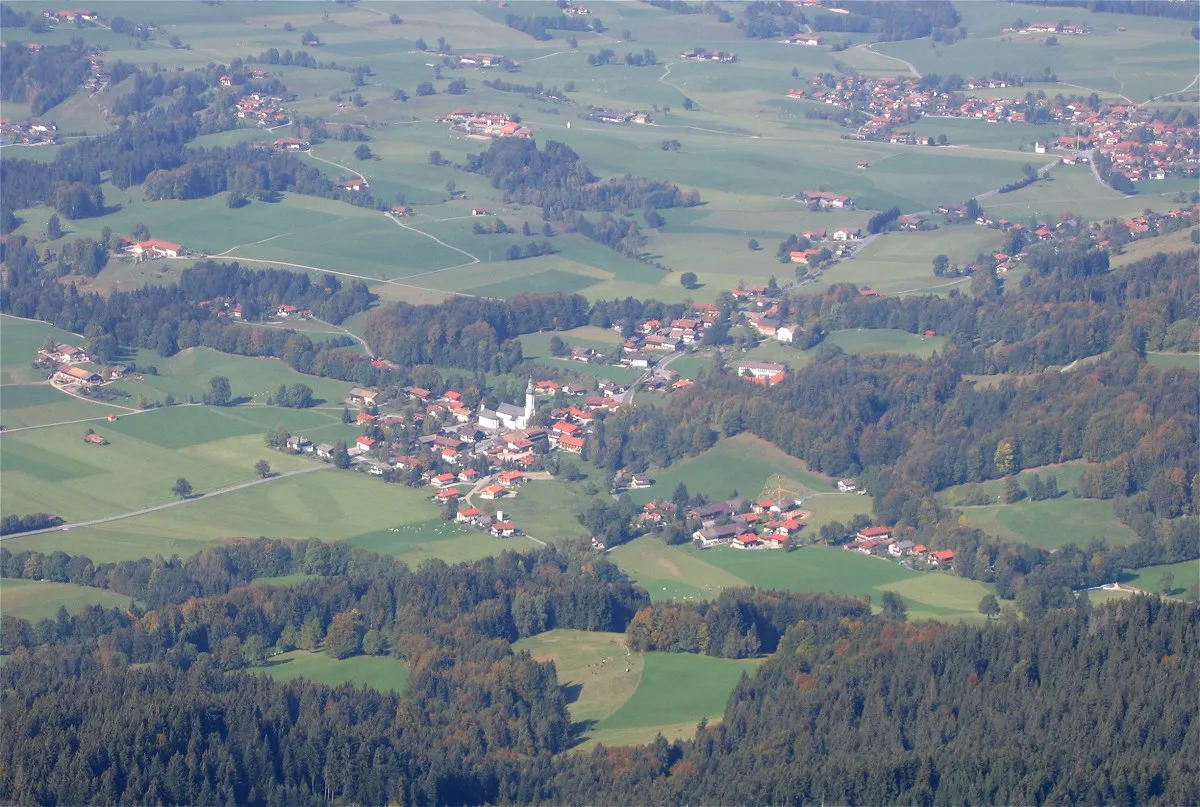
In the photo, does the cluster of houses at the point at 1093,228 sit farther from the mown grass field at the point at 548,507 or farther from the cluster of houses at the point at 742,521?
the mown grass field at the point at 548,507

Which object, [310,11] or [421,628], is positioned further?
[310,11]

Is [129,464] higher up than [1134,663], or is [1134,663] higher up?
[1134,663]

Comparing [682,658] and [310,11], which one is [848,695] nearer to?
[682,658]

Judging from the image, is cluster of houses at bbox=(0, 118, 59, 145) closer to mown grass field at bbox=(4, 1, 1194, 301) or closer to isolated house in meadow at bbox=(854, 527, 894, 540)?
mown grass field at bbox=(4, 1, 1194, 301)

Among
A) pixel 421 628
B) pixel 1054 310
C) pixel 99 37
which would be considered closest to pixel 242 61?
pixel 99 37

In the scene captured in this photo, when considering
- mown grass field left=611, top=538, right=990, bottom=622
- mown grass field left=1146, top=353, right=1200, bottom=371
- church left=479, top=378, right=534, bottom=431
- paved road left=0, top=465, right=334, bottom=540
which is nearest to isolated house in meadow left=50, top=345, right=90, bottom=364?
paved road left=0, top=465, right=334, bottom=540

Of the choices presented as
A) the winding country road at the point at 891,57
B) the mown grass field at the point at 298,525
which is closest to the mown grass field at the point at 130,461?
the mown grass field at the point at 298,525
